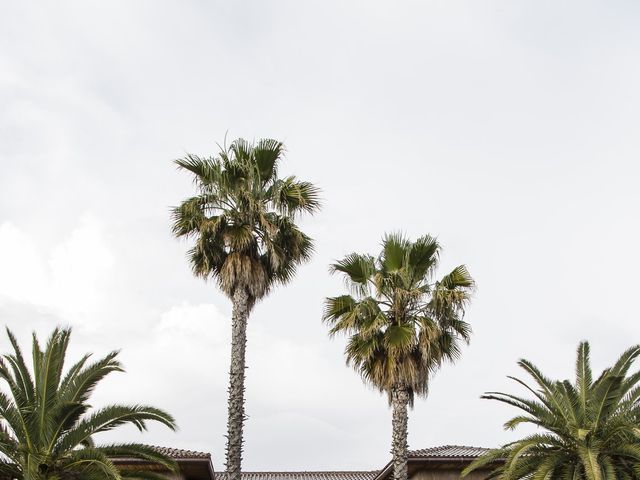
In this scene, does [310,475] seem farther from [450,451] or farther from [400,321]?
[400,321]

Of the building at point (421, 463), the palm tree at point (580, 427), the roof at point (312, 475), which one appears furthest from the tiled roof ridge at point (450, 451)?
the roof at point (312, 475)

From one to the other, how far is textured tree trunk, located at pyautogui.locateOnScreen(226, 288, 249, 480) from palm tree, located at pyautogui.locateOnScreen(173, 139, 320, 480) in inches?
1.3

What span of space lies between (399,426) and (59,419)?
10.3m

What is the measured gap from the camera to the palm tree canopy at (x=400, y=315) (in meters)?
23.3

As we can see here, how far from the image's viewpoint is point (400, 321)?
78.7ft

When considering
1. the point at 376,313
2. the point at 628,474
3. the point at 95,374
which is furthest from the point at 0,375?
the point at 628,474

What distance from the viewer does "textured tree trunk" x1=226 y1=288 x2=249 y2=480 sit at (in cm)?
2131

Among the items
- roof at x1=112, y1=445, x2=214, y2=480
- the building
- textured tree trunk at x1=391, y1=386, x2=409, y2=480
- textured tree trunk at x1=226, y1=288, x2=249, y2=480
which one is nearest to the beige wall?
the building

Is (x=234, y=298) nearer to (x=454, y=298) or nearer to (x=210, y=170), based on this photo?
(x=210, y=170)

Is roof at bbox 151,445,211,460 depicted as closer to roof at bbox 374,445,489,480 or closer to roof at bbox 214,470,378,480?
roof at bbox 374,445,489,480

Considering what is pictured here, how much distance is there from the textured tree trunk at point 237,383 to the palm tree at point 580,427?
264 inches

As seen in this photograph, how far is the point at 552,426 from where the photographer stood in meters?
20.5

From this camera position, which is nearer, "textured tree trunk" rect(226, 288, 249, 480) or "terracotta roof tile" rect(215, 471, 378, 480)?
"textured tree trunk" rect(226, 288, 249, 480)

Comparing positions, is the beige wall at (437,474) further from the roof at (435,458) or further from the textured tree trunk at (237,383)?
the textured tree trunk at (237,383)
